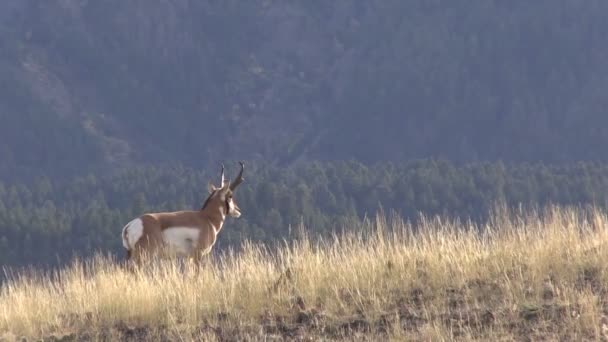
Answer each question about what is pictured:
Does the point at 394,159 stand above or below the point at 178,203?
above

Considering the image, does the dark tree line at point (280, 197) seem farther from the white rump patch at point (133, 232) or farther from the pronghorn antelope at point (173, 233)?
the white rump patch at point (133, 232)

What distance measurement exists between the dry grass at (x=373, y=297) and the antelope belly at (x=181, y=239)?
2.03 metres

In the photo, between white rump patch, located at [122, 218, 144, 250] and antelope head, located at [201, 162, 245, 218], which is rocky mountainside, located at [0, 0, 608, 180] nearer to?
antelope head, located at [201, 162, 245, 218]

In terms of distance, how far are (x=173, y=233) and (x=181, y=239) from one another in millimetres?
123

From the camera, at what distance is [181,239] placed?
13836mm

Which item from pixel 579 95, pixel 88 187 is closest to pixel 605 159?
pixel 579 95

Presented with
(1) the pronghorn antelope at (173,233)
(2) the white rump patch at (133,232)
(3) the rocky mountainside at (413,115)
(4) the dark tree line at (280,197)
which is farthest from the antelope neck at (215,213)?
(3) the rocky mountainside at (413,115)

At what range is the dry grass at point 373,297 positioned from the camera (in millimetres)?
8695

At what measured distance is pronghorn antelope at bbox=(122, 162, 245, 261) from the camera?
1365 cm

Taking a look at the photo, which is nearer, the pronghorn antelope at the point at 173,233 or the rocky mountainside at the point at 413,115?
the pronghorn antelope at the point at 173,233

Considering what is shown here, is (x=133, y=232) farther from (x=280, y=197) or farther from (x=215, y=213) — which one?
(x=280, y=197)

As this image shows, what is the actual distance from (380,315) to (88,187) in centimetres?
12839

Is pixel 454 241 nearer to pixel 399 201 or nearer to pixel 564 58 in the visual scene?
pixel 399 201

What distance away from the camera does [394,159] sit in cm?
18038
